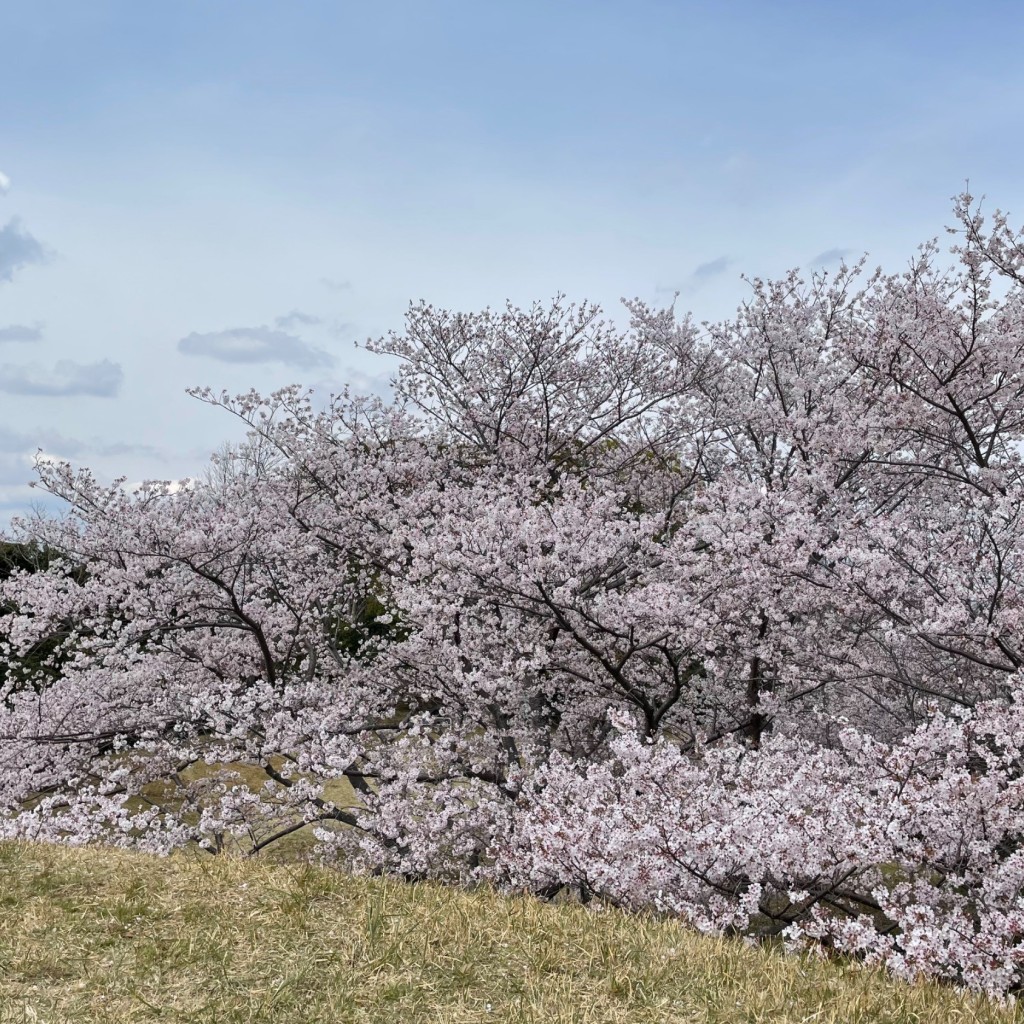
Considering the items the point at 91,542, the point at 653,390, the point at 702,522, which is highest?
the point at 653,390

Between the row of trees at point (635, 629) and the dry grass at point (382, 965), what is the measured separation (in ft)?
3.16

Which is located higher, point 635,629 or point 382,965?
point 635,629

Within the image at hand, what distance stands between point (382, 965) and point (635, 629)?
5.21 meters

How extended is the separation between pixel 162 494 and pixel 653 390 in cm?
763

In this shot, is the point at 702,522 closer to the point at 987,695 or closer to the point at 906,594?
the point at 906,594

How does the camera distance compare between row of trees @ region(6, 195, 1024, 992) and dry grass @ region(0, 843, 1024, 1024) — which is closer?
dry grass @ region(0, 843, 1024, 1024)

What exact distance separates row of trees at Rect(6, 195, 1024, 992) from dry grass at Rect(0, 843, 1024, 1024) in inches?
37.9

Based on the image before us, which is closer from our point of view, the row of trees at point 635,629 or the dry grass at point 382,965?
the dry grass at point 382,965

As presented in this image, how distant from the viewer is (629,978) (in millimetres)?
4266

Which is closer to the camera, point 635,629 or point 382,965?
point 382,965

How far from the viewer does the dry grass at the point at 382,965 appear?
4004 mm

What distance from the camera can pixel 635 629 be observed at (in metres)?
9.06

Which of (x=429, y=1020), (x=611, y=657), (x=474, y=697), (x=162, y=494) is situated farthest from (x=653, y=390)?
(x=429, y=1020)

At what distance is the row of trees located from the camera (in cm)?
634
